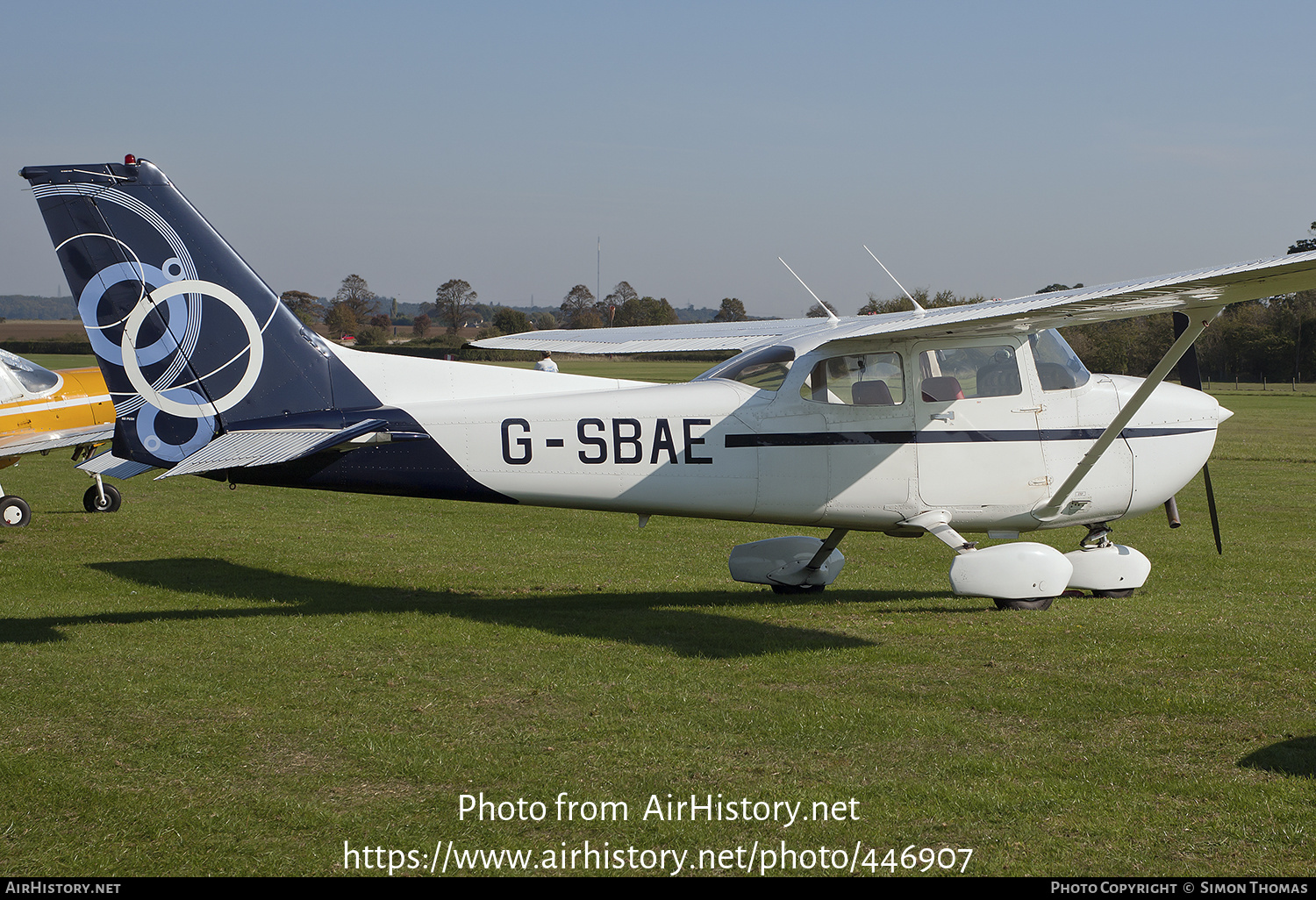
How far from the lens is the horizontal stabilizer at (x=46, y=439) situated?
48.0 ft

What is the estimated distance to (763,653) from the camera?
7.27m

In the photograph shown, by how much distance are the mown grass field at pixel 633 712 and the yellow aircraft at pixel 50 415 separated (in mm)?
4243

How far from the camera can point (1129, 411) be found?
25.6 ft

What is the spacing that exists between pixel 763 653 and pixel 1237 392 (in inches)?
2219

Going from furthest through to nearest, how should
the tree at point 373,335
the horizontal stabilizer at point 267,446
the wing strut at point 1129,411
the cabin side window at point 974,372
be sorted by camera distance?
the tree at point 373,335 < the cabin side window at point 974,372 < the wing strut at point 1129,411 < the horizontal stabilizer at point 267,446

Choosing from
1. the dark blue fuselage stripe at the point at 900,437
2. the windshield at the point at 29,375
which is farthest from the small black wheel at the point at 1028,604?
the windshield at the point at 29,375

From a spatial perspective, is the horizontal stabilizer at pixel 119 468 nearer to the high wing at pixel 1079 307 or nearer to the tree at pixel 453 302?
the high wing at pixel 1079 307

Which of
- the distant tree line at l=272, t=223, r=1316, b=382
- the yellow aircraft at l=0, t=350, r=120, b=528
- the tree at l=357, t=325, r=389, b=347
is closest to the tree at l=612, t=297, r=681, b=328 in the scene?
the distant tree line at l=272, t=223, r=1316, b=382

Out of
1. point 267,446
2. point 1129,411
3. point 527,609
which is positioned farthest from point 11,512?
point 1129,411

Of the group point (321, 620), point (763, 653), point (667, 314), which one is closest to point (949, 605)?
point (763, 653)

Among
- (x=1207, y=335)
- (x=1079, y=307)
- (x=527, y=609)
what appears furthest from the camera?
(x=1207, y=335)

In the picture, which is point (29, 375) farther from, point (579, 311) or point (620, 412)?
point (579, 311)

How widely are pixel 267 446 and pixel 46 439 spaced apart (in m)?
9.61

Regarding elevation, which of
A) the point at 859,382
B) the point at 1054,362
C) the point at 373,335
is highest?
the point at 373,335
